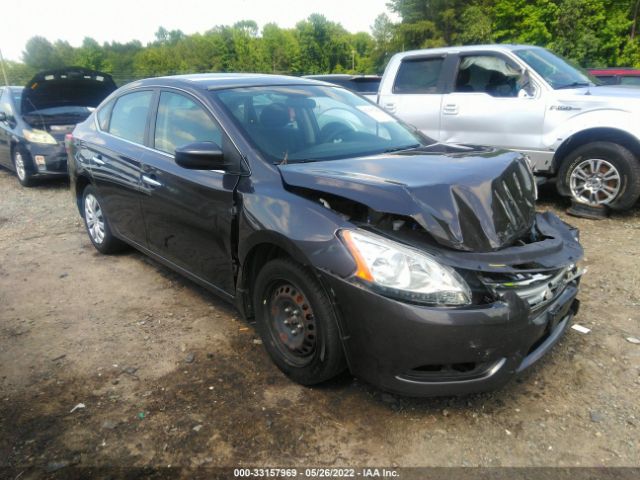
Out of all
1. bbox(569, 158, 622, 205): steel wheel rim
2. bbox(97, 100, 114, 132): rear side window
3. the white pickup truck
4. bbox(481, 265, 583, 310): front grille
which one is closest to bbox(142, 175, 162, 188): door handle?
bbox(97, 100, 114, 132): rear side window

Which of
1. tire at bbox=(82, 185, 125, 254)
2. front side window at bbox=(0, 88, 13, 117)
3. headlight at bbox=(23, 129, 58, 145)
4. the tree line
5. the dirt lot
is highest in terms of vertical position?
the tree line

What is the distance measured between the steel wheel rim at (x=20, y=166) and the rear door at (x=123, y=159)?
186 inches

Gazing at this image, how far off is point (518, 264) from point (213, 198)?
1.82 metres

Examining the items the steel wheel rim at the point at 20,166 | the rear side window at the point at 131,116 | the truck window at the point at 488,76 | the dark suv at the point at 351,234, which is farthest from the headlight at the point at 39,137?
the truck window at the point at 488,76

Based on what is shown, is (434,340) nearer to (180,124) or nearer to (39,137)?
(180,124)

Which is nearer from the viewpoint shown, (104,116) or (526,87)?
(104,116)

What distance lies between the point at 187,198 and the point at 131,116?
4.49ft

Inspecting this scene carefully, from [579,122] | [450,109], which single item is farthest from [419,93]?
[579,122]

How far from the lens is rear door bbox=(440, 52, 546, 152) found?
6176 mm

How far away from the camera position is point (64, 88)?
29.7 ft

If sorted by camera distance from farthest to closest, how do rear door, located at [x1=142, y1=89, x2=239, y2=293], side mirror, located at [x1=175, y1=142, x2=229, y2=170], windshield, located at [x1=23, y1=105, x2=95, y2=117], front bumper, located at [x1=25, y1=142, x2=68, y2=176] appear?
windshield, located at [x1=23, y1=105, x2=95, y2=117]
front bumper, located at [x1=25, y1=142, x2=68, y2=176]
rear door, located at [x1=142, y1=89, x2=239, y2=293]
side mirror, located at [x1=175, y1=142, x2=229, y2=170]

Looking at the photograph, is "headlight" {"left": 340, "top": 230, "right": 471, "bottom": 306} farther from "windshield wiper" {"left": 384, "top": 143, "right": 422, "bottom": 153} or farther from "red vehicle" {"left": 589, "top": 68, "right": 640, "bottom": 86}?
"red vehicle" {"left": 589, "top": 68, "right": 640, "bottom": 86}

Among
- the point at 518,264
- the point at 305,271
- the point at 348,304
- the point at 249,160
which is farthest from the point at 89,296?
the point at 518,264

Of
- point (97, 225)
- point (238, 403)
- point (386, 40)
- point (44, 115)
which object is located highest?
point (386, 40)
